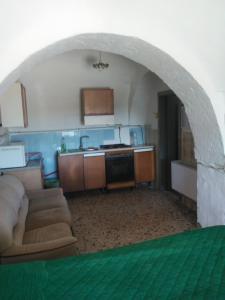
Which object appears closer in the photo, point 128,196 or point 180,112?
point 180,112

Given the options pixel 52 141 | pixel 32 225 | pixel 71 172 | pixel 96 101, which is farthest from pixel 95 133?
pixel 32 225

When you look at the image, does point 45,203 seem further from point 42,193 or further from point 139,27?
point 139,27

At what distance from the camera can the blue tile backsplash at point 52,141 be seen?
4703 mm

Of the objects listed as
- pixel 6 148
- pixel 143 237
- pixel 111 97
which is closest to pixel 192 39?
pixel 143 237

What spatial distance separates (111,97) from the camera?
477 centimetres

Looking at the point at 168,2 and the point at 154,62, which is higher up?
the point at 168,2

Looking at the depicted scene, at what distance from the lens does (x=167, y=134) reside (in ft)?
15.4

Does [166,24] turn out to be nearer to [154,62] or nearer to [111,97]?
[154,62]

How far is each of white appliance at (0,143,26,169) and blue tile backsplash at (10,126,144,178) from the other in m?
1.07

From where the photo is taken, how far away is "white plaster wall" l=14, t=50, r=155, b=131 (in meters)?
4.41

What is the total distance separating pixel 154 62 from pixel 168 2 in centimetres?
37

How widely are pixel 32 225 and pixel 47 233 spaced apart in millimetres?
338

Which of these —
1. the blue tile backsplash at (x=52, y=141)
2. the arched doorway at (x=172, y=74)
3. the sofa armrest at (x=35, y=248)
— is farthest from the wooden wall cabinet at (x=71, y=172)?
the arched doorway at (x=172, y=74)

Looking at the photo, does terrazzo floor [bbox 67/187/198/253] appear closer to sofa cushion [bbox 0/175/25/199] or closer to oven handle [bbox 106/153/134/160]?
oven handle [bbox 106/153/134/160]
